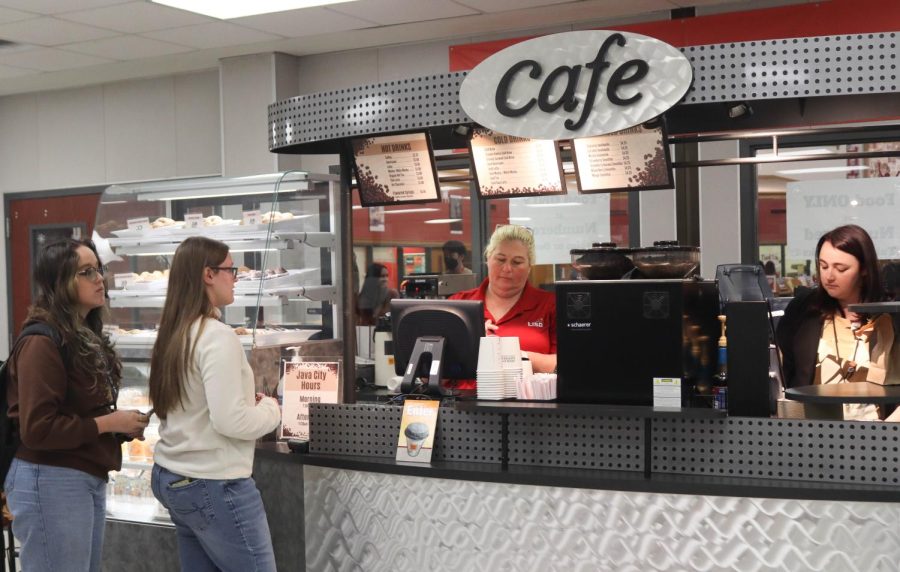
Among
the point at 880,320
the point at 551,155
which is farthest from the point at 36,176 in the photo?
the point at 880,320

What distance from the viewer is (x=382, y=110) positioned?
3549 mm

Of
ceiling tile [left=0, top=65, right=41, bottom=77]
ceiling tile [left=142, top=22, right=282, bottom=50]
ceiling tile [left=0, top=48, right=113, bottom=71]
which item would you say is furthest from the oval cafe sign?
ceiling tile [left=0, top=65, right=41, bottom=77]

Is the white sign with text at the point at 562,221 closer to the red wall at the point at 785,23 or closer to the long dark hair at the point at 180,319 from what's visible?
the red wall at the point at 785,23

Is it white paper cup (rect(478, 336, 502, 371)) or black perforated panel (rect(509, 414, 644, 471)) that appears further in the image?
A: white paper cup (rect(478, 336, 502, 371))

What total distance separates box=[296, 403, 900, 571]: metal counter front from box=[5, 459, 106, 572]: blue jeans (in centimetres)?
80

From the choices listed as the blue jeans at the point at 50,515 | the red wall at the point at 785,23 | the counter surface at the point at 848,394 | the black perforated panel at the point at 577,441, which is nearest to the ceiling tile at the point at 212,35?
the red wall at the point at 785,23

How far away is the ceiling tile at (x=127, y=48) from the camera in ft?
23.0

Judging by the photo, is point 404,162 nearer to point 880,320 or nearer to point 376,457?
point 376,457

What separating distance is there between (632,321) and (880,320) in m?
0.86

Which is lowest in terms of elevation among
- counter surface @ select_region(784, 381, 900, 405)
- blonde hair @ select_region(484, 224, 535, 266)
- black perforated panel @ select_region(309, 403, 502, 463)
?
black perforated panel @ select_region(309, 403, 502, 463)

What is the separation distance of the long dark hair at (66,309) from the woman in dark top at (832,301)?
2377mm

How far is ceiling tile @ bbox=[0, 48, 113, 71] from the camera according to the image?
7375 millimetres

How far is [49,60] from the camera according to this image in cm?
763

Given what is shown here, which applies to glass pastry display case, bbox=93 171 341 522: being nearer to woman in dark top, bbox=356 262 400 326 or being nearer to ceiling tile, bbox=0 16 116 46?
ceiling tile, bbox=0 16 116 46
